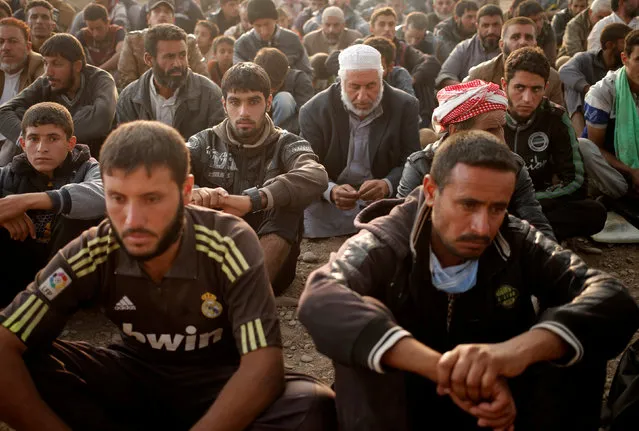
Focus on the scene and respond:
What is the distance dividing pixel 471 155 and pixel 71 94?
4.46 m

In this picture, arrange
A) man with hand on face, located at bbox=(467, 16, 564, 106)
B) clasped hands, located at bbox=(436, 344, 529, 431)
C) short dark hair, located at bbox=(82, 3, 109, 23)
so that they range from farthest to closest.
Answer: short dark hair, located at bbox=(82, 3, 109, 23) < man with hand on face, located at bbox=(467, 16, 564, 106) < clasped hands, located at bbox=(436, 344, 529, 431)

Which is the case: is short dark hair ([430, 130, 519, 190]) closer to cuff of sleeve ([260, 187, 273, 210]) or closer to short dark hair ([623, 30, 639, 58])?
cuff of sleeve ([260, 187, 273, 210])

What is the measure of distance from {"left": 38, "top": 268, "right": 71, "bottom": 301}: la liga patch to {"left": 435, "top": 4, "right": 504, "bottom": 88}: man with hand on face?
5690 mm

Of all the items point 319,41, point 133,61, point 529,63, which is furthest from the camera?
point 319,41

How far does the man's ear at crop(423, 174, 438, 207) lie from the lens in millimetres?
2535

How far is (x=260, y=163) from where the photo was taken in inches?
173

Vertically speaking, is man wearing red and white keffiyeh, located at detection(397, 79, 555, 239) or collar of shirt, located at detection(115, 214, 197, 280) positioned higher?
man wearing red and white keffiyeh, located at detection(397, 79, 555, 239)

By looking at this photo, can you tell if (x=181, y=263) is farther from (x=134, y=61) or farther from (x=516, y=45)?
(x=134, y=61)

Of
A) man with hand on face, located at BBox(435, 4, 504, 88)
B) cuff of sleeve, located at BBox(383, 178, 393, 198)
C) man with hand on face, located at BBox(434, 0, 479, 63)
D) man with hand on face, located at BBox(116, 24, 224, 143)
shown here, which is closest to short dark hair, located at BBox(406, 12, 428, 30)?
man with hand on face, located at BBox(434, 0, 479, 63)

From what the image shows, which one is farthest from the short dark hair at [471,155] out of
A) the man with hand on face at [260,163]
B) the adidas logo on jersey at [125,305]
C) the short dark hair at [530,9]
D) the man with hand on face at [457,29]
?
the man with hand on face at [457,29]

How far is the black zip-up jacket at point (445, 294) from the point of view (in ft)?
7.49

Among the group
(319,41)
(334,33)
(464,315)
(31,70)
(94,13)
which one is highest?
(94,13)

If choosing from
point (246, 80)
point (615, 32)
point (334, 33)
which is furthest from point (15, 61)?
point (615, 32)

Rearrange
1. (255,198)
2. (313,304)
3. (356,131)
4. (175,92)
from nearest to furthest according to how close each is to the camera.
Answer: (313,304)
(255,198)
(356,131)
(175,92)
